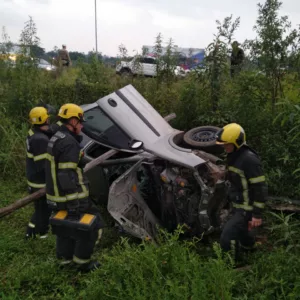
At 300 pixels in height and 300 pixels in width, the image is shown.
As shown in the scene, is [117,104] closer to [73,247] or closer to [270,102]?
[73,247]

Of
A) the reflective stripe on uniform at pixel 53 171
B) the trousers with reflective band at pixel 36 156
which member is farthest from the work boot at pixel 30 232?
the reflective stripe on uniform at pixel 53 171

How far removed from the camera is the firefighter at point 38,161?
471 centimetres

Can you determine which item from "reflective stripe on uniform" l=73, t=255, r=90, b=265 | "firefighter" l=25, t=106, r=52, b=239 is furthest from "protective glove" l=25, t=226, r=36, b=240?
"reflective stripe on uniform" l=73, t=255, r=90, b=265

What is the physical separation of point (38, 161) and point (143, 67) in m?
4.57

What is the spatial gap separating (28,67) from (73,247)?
6.17m

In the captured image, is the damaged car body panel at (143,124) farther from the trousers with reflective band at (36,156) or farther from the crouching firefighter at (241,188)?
the trousers with reflective band at (36,156)

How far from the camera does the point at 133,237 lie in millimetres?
4699

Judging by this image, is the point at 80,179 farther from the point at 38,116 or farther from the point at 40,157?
the point at 38,116

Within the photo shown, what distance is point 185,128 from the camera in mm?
7168

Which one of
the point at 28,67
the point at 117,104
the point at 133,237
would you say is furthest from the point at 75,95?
the point at 133,237

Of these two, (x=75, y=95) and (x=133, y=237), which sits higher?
(x=75, y=95)

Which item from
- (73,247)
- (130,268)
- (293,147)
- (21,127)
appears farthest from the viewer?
(21,127)

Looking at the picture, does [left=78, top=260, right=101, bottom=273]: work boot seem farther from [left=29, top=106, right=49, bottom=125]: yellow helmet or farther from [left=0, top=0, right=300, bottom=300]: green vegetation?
[left=29, top=106, right=49, bottom=125]: yellow helmet

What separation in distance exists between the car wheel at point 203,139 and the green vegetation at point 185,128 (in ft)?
3.08
